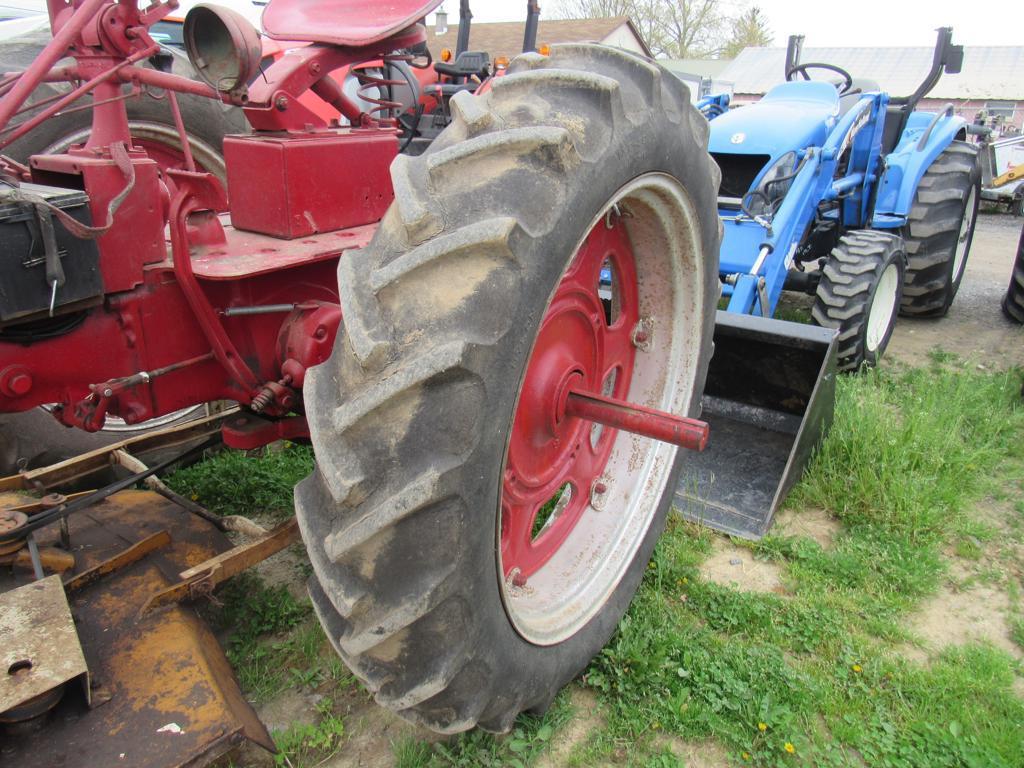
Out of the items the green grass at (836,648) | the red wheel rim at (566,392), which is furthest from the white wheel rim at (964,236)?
the red wheel rim at (566,392)

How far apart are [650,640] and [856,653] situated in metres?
0.61

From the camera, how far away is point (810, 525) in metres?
2.98

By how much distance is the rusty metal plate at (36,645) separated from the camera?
151 cm

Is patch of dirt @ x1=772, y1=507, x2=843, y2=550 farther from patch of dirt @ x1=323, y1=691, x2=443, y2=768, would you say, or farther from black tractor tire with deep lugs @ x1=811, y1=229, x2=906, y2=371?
patch of dirt @ x1=323, y1=691, x2=443, y2=768

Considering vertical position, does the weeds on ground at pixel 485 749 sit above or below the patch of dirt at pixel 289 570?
above

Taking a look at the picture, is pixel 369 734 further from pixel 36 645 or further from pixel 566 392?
pixel 566 392

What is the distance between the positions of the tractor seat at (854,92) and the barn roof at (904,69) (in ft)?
80.0

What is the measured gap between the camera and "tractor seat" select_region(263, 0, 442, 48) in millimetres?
2070

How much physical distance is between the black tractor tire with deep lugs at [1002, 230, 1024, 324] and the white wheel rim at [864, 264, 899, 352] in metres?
1.56

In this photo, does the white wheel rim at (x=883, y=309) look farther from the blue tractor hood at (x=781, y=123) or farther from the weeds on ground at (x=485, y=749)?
the weeds on ground at (x=485, y=749)

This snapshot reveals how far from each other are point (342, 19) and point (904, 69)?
36.3 meters

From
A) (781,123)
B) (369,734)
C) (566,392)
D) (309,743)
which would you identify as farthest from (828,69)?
(309,743)

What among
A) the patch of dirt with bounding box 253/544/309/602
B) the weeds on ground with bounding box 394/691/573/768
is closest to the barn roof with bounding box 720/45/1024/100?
the patch of dirt with bounding box 253/544/309/602

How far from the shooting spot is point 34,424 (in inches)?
107
